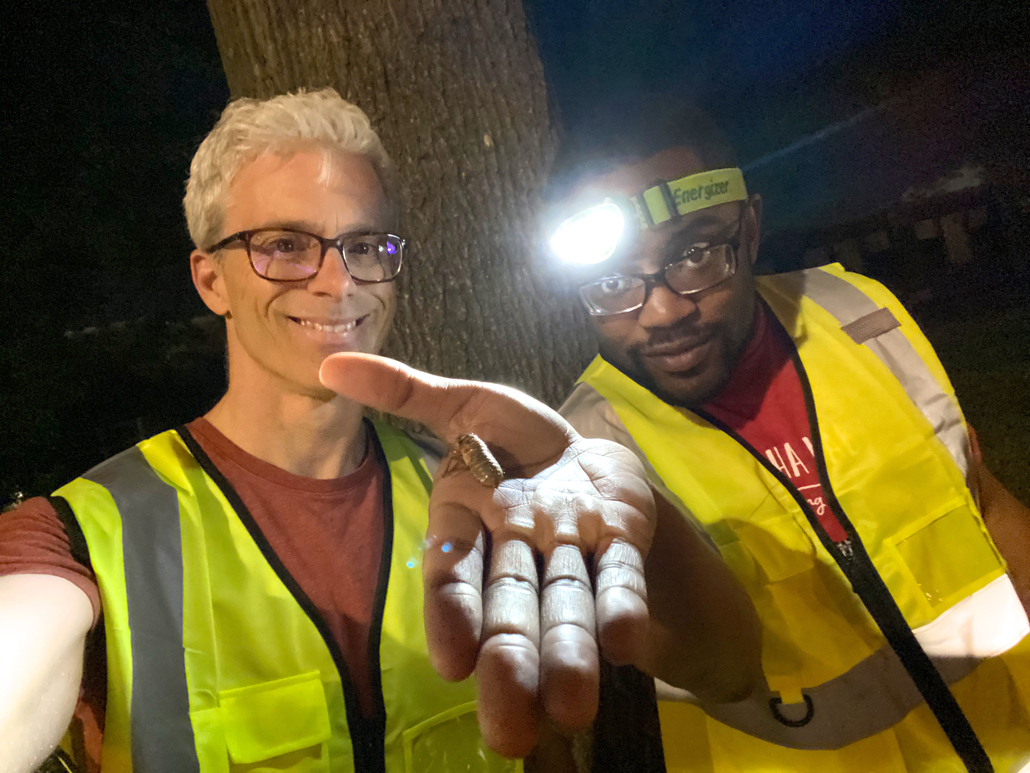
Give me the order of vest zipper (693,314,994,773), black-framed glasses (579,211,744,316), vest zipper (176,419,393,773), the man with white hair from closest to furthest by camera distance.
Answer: the man with white hair, vest zipper (176,419,393,773), vest zipper (693,314,994,773), black-framed glasses (579,211,744,316)

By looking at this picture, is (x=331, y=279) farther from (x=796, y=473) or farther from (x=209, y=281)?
(x=796, y=473)

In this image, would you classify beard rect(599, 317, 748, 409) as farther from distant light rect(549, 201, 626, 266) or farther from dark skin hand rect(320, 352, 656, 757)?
dark skin hand rect(320, 352, 656, 757)

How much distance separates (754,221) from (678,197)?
0.84ft

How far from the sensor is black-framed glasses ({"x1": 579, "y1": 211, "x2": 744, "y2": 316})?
3.86 feet

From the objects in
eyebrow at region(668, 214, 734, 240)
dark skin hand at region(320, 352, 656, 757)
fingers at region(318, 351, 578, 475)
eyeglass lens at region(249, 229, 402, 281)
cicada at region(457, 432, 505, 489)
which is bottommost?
dark skin hand at region(320, 352, 656, 757)

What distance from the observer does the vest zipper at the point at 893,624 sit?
1.08 metres

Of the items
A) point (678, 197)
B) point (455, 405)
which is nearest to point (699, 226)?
point (678, 197)

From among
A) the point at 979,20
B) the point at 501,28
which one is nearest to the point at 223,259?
the point at 501,28

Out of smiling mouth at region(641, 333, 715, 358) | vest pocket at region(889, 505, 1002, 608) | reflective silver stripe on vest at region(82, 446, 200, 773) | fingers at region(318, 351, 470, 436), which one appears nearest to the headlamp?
smiling mouth at region(641, 333, 715, 358)

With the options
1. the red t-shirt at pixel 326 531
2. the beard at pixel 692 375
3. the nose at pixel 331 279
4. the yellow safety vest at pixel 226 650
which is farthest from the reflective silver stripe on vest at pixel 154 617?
the beard at pixel 692 375

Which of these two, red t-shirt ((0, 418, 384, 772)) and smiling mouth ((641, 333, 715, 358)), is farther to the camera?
smiling mouth ((641, 333, 715, 358))

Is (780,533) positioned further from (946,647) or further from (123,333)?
(123,333)

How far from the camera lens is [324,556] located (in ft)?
3.49

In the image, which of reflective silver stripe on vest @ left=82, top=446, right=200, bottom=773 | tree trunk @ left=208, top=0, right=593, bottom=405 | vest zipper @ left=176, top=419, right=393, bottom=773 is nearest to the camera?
reflective silver stripe on vest @ left=82, top=446, right=200, bottom=773
